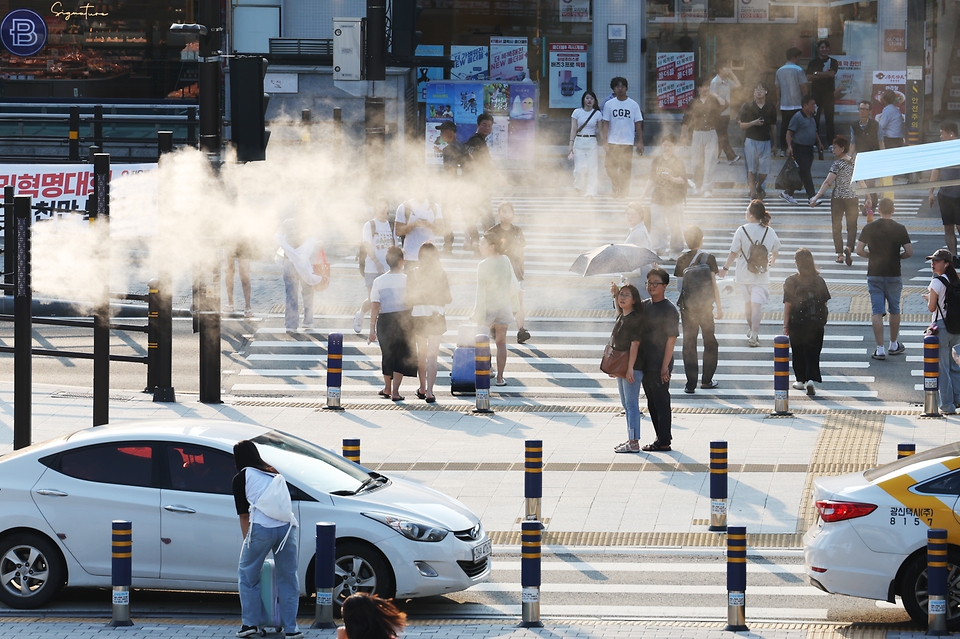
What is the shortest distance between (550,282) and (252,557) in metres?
13.7

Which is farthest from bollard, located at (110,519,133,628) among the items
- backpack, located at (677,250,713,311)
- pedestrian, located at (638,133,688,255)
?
pedestrian, located at (638,133,688,255)

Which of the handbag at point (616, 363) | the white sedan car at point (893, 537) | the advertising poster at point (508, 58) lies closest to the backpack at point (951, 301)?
the handbag at point (616, 363)

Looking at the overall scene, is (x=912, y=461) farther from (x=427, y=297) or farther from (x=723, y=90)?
(x=723, y=90)

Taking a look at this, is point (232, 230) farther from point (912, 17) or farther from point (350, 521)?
point (912, 17)

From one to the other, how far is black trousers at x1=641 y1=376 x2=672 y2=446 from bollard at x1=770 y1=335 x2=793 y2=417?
1.94 m

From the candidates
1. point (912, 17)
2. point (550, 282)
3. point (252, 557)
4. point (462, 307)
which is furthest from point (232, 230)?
point (912, 17)

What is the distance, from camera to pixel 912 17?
2994cm

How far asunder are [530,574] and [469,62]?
2521 centimetres

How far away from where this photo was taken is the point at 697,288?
650 inches

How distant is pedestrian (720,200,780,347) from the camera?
17.6 meters

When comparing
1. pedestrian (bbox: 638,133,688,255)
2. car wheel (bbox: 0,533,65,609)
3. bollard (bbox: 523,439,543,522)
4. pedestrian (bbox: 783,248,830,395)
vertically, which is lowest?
car wheel (bbox: 0,533,65,609)

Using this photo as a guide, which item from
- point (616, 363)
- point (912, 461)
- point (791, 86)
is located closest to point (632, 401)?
point (616, 363)

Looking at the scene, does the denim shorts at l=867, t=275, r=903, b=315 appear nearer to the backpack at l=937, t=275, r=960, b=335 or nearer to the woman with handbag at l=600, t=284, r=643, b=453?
the backpack at l=937, t=275, r=960, b=335

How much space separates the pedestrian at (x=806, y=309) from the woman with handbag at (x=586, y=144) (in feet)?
34.4
